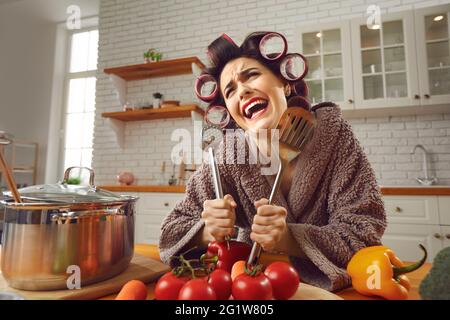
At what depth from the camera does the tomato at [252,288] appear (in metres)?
0.37

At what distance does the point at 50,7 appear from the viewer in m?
3.18

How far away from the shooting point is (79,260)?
1.39ft

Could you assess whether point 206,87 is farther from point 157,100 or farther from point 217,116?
point 157,100

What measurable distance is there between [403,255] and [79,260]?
1745mm

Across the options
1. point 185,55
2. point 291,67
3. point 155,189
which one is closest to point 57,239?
point 291,67

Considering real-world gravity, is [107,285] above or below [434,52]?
below

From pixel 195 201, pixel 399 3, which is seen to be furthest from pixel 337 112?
pixel 399 3

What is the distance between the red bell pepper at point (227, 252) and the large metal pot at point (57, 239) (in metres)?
0.18

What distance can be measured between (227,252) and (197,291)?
20 centimetres

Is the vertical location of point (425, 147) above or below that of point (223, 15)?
below

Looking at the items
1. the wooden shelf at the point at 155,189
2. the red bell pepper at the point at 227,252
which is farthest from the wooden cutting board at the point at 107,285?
the wooden shelf at the point at 155,189

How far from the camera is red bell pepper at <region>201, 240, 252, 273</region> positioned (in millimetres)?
529

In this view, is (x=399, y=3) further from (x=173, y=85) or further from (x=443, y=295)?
(x=443, y=295)

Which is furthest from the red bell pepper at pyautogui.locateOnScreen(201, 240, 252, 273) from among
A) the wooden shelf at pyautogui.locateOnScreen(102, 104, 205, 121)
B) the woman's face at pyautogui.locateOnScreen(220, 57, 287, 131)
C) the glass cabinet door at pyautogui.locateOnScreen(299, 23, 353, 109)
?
the wooden shelf at pyautogui.locateOnScreen(102, 104, 205, 121)
